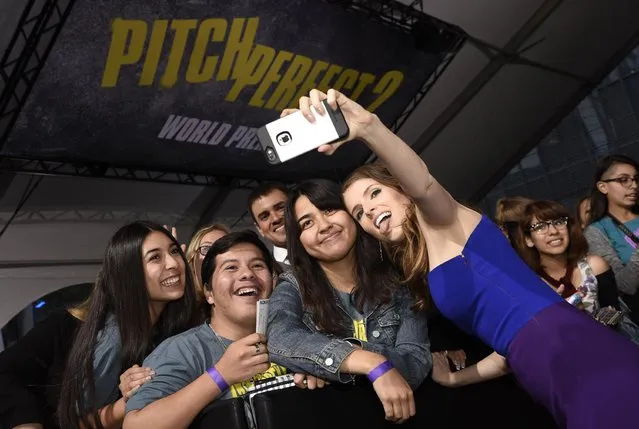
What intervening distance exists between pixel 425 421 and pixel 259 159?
6.14 meters

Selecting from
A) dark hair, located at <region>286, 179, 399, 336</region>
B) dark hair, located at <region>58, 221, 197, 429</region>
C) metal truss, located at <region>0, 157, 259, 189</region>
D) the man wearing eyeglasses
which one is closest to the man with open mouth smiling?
dark hair, located at <region>286, 179, 399, 336</region>

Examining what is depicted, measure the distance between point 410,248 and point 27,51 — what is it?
4.79 meters

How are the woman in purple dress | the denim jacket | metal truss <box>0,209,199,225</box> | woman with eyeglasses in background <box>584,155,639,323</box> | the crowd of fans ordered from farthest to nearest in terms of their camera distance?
metal truss <box>0,209,199,225</box>
woman with eyeglasses in background <box>584,155,639,323</box>
the denim jacket
the crowd of fans
the woman in purple dress

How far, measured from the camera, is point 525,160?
10.4 metres

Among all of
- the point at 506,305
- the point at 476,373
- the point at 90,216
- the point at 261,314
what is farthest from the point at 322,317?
the point at 90,216

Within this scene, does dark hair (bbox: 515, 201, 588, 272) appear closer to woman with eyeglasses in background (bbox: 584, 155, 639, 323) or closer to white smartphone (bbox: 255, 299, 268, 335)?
woman with eyeglasses in background (bbox: 584, 155, 639, 323)

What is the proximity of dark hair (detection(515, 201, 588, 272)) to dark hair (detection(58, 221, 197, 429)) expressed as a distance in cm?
140

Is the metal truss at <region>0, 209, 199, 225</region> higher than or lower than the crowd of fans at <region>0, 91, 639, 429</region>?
higher

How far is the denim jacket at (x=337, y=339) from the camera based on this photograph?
1.56m

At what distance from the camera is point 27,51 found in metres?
5.28

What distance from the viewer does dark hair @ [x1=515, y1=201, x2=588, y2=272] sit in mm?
2654

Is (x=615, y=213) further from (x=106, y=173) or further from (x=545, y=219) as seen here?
(x=106, y=173)

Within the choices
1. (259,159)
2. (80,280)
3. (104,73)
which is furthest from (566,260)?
(80,280)

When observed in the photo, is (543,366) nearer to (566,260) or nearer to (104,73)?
(566,260)
